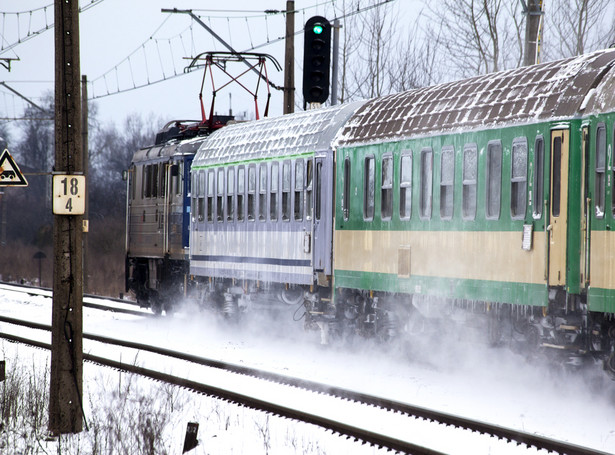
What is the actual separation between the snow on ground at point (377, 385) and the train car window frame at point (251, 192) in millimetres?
2032

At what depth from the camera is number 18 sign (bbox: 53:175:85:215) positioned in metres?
9.49

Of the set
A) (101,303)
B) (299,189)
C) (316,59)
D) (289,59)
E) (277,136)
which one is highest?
(289,59)

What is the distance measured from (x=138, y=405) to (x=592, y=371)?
490 centimetres

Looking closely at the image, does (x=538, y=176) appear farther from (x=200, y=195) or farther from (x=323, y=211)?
(x=200, y=195)

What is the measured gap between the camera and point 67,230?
9.55m

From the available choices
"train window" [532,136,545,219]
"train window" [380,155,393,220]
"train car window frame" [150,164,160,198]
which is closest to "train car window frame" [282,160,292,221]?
"train window" [380,155,393,220]

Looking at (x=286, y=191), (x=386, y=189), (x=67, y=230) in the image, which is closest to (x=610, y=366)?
(x=386, y=189)

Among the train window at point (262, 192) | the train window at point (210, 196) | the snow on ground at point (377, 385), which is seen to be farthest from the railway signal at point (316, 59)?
the snow on ground at point (377, 385)

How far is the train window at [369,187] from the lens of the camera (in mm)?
15227

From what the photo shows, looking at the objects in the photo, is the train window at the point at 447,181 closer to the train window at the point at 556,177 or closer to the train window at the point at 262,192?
the train window at the point at 556,177

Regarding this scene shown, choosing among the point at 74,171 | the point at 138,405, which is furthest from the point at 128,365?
the point at 74,171

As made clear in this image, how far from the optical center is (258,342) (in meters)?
18.5

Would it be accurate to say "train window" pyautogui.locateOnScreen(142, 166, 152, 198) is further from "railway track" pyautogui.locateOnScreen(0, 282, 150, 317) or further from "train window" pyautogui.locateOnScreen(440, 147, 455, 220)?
"train window" pyautogui.locateOnScreen(440, 147, 455, 220)

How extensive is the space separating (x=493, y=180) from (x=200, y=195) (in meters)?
9.26
